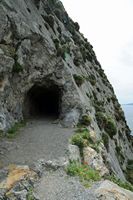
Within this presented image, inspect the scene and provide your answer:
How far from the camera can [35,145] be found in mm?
35344

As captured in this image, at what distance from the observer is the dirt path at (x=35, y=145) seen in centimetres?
3094

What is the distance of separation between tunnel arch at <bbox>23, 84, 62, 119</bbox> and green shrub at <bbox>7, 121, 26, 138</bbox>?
15.5ft

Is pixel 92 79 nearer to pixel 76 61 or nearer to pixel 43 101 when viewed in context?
pixel 76 61

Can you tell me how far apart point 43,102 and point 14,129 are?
19769 mm

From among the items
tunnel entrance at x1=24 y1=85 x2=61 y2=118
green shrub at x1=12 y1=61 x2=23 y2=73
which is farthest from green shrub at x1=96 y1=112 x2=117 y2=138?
green shrub at x1=12 y1=61 x2=23 y2=73

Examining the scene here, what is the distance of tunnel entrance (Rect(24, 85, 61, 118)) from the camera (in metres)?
51.6

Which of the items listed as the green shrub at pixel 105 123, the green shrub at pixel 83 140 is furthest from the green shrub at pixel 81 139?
the green shrub at pixel 105 123

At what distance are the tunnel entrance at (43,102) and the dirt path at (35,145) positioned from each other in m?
7.23

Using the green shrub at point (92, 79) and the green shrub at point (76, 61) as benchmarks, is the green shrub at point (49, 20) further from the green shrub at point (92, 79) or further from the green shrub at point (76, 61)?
the green shrub at point (92, 79)

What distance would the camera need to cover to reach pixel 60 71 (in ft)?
165

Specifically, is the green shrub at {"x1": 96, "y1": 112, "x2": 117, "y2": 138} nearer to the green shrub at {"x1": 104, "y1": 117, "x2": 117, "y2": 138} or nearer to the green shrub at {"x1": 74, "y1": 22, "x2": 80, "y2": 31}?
the green shrub at {"x1": 104, "y1": 117, "x2": 117, "y2": 138}

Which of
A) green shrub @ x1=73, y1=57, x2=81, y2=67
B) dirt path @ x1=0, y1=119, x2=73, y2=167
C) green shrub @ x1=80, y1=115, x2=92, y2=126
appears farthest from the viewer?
green shrub @ x1=73, y1=57, x2=81, y2=67

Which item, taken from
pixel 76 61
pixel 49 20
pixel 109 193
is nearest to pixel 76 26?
pixel 49 20

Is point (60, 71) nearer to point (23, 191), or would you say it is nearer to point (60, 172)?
point (60, 172)
